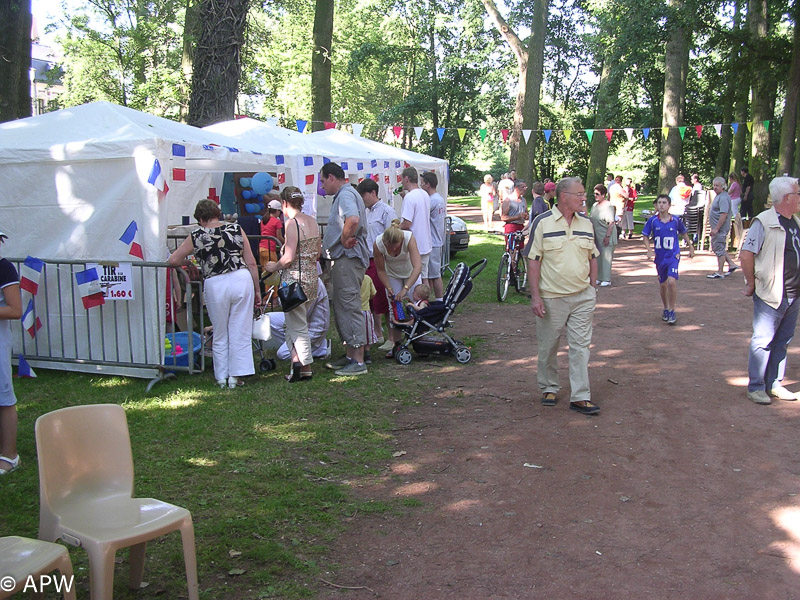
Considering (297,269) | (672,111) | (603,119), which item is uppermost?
(603,119)

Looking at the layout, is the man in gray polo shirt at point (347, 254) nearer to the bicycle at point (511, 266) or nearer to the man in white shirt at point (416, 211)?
the man in white shirt at point (416, 211)

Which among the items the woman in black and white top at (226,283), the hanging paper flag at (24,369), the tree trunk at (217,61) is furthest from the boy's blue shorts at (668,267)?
the hanging paper flag at (24,369)

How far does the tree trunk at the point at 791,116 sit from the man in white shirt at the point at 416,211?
1251 centimetres

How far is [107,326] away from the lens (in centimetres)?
766

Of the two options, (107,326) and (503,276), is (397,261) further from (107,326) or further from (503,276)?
(503,276)

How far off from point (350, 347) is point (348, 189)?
168cm

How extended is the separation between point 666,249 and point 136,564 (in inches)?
334

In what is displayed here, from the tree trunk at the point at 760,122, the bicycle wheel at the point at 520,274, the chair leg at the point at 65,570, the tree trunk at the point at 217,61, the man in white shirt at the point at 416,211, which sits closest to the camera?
the chair leg at the point at 65,570

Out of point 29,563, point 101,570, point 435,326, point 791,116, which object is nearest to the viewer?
point 29,563

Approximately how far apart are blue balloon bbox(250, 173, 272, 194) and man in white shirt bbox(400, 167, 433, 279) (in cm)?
329

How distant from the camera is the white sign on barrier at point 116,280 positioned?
7.32m

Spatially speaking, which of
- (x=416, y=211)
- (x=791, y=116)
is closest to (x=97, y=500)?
(x=416, y=211)

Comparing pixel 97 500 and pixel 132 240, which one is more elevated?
pixel 132 240

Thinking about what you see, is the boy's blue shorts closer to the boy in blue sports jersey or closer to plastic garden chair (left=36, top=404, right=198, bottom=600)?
the boy in blue sports jersey
